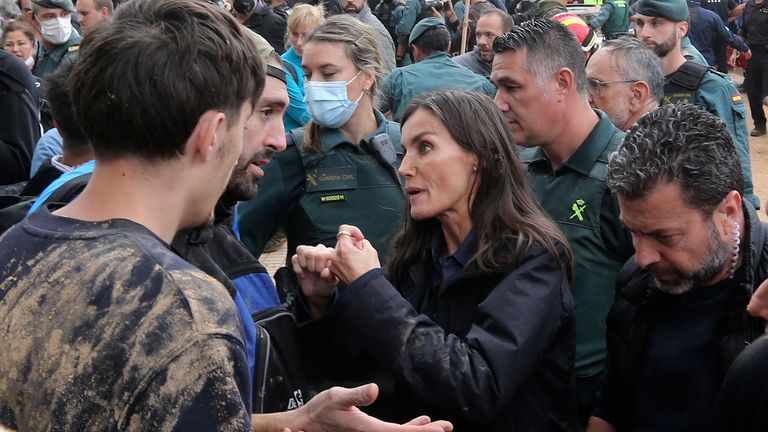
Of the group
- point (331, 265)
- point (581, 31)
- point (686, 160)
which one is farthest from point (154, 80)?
point (581, 31)

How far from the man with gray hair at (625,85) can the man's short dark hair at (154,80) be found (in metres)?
3.37

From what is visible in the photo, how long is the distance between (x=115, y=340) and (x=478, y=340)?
1337 millimetres

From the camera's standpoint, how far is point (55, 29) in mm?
7680

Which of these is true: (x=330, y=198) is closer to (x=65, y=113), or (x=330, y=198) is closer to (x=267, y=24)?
(x=65, y=113)

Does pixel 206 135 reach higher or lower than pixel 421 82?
higher

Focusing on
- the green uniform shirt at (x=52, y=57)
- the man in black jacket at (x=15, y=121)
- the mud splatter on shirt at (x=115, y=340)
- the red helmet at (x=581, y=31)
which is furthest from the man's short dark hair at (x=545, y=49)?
the green uniform shirt at (x=52, y=57)

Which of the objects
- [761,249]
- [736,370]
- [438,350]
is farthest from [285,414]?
[761,249]

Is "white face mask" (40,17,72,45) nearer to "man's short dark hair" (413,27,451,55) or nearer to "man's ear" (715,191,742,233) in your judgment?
"man's short dark hair" (413,27,451,55)

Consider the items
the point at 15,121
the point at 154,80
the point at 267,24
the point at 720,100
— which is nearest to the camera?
the point at 154,80

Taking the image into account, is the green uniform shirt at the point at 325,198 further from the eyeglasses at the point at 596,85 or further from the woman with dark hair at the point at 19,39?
the woman with dark hair at the point at 19,39

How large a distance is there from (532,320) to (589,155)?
3.33ft

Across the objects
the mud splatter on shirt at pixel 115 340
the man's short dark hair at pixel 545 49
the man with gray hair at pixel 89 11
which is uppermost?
the mud splatter on shirt at pixel 115 340

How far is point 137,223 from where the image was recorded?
1532 millimetres

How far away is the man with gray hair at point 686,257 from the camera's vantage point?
8.12 feet
